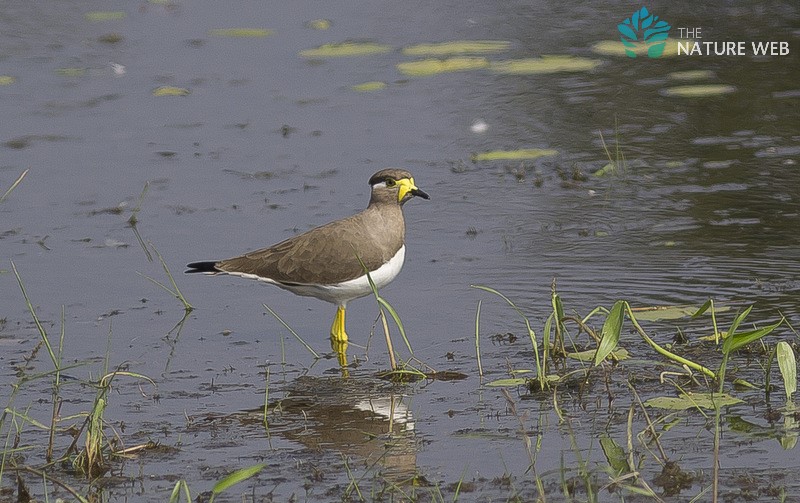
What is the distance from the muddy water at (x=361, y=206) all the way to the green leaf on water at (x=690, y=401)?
0.08 m

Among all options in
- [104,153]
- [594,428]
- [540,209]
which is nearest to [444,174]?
[540,209]

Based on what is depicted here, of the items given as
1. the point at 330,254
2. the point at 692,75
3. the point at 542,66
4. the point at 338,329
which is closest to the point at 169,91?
the point at 542,66

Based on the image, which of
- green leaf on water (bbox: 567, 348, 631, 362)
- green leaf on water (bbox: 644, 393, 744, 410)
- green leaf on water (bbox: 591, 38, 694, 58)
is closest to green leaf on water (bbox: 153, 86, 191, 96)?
green leaf on water (bbox: 591, 38, 694, 58)

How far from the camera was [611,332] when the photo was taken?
5.82 m

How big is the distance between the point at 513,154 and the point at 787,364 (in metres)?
5.52

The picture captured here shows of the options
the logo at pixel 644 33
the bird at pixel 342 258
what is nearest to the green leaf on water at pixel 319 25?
the logo at pixel 644 33

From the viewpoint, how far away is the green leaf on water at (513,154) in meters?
10.9

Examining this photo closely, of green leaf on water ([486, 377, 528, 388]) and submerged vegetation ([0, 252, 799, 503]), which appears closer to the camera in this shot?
submerged vegetation ([0, 252, 799, 503])

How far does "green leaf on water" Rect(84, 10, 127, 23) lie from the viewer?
1570 cm

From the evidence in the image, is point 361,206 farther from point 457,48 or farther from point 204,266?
point 457,48

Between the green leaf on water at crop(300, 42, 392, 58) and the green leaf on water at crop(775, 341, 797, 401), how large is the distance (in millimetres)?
8753

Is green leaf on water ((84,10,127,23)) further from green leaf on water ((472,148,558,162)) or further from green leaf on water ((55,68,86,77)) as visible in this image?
green leaf on water ((472,148,558,162))

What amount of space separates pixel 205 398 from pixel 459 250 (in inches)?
114

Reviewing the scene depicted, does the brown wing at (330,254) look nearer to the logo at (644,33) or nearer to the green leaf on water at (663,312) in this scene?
the green leaf on water at (663,312)
